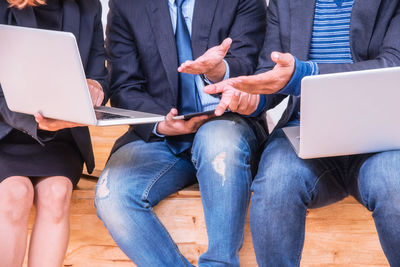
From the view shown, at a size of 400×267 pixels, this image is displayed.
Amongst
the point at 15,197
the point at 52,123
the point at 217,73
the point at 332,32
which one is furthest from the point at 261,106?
the point at 15,197

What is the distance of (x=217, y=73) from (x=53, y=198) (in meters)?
0.45

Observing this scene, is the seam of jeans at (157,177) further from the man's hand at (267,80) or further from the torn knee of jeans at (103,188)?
the man's hand at (267,80)

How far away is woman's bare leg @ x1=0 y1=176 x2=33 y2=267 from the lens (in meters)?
0.96

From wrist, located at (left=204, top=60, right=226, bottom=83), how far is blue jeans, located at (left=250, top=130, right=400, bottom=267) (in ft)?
0.72

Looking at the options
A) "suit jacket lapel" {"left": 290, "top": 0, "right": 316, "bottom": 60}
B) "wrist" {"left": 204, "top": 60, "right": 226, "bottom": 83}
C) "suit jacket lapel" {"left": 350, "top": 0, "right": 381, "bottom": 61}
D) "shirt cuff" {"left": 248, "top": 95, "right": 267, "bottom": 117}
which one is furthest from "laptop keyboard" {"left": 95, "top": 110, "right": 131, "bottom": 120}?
"suit jacket lapel" {"left": 350, "top": 0, "right": 381, "bottom": 61}

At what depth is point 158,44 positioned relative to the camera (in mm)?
1219

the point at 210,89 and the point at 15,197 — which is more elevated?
the point at 210,89

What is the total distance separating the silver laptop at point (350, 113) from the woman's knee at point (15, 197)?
58cm

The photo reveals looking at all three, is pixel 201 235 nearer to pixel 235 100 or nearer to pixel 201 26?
pixel 235 100

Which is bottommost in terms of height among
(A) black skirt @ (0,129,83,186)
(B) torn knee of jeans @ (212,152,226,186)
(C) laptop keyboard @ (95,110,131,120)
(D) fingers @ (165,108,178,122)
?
(A) black skirt @ (0,129,83,186)

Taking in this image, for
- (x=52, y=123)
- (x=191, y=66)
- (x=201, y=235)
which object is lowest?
(x=201, y=235)

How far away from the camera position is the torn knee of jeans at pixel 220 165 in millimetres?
1008

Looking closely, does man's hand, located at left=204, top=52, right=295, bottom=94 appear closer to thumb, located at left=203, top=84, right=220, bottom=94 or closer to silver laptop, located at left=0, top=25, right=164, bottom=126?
thumb, located at left=203, top=84, right=220, bottom=94

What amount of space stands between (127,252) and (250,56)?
56 centimetres
